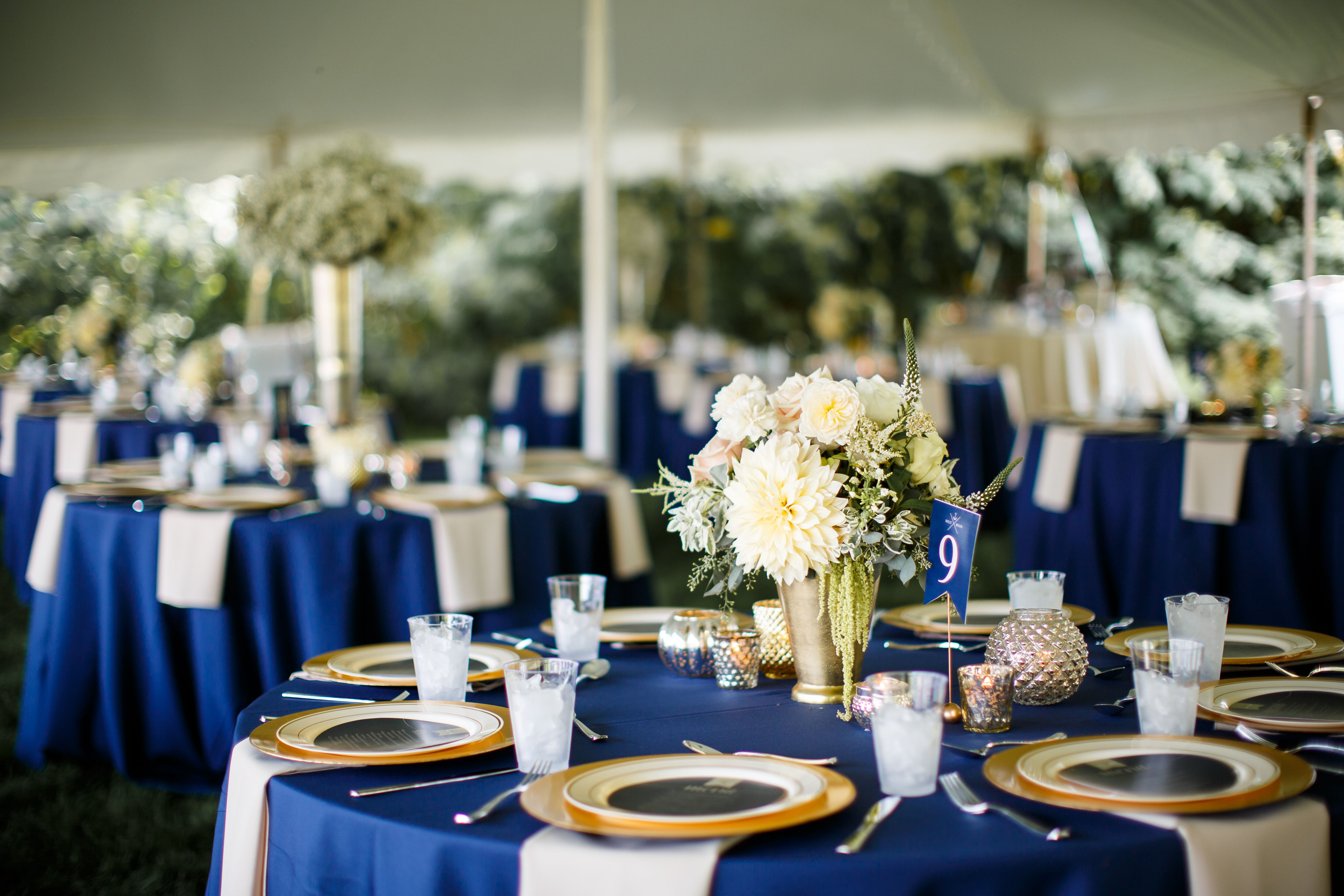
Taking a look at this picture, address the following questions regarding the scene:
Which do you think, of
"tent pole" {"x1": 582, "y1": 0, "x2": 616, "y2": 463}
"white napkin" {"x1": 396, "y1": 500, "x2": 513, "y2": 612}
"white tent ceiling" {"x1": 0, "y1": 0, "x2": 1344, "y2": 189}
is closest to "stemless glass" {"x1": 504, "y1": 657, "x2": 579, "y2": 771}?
"white napkin" {"x1": 396, "y1": 500, "x2": 513, "y2": 612}

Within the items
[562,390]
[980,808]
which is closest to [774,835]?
[980,808]

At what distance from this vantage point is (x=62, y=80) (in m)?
6.40

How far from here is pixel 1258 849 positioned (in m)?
Answer: 1.06

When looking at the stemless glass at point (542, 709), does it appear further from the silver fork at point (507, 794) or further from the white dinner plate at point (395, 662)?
the white dinner plate at point (395, 662)

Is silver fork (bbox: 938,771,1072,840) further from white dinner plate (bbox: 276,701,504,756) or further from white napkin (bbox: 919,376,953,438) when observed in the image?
white napkin (bbox: 919,376,953,438)

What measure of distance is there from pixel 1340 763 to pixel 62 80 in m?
6.93

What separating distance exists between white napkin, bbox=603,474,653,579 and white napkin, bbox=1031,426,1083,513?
1782 millimetres

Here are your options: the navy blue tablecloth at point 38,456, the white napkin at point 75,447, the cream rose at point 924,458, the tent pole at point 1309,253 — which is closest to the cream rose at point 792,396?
the cream rose at point 924,458

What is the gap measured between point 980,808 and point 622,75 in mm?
7422

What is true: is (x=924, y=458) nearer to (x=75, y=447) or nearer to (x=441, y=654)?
(x=441, y=654)

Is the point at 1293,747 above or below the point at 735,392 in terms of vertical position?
below

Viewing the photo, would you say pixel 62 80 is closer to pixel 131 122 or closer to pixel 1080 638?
pixel 131 122

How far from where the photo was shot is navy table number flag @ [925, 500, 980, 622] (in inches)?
54.5

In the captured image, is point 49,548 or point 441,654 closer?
point 441,654
